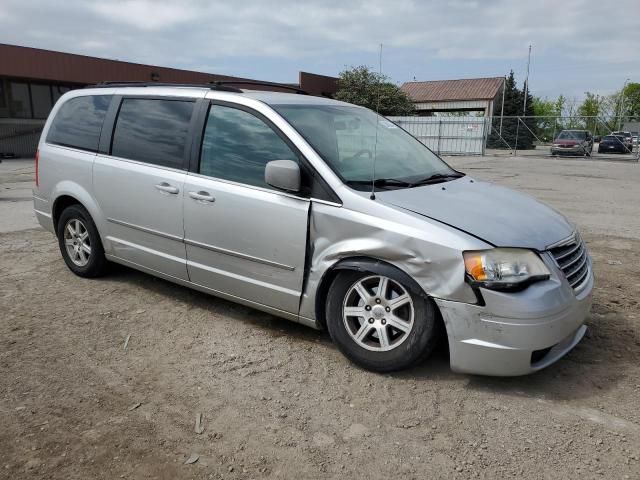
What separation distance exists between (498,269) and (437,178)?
1.27 m

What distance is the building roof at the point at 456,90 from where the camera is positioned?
4838cm

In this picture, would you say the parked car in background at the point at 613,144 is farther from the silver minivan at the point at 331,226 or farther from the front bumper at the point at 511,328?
the front bumper at the point at 511,328

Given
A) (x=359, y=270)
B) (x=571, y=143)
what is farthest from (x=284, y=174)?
(x=571, y=143)

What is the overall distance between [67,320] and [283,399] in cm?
214

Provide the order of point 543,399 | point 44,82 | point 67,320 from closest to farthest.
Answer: point 543,399 < point 67,320 < point 44,82

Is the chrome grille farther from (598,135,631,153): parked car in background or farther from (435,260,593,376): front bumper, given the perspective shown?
(598,135,631,153): parked car in background

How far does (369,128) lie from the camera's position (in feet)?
14.2

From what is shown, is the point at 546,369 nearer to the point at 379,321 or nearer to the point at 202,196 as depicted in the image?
the point at 379,321

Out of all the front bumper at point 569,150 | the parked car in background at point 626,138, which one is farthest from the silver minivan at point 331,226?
the parked car in background at point 626,138

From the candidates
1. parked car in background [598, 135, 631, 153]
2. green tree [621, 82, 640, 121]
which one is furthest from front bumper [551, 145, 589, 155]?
green tree [621, 82, 640, 121]

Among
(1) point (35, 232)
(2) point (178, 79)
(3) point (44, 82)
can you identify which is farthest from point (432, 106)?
(1) point (35, 232)

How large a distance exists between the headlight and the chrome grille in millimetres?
323

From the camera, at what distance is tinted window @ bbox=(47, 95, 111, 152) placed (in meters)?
4.83

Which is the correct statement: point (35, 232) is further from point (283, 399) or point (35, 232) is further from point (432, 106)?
point (432, 106)
